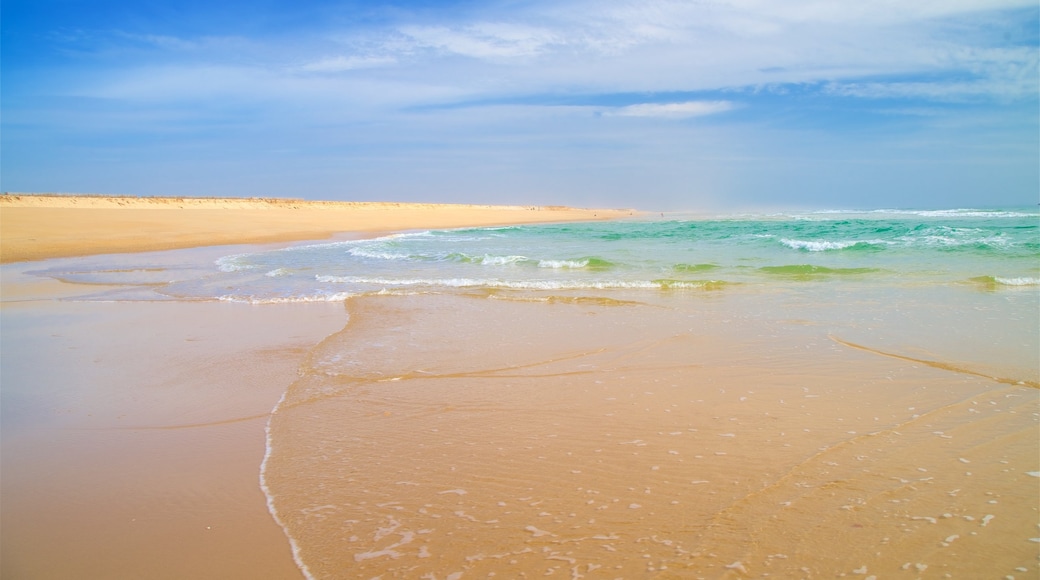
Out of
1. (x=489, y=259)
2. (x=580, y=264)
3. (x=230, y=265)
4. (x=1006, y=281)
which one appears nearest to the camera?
(x=1006, y=281)

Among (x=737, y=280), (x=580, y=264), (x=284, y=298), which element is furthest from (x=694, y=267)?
(x=284, y=298)

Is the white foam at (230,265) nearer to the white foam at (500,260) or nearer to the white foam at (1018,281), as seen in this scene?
the white foam at (500,260)

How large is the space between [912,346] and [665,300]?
Answer: 3.74 m

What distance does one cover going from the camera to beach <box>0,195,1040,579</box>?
265 cm

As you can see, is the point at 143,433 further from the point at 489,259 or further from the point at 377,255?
the point at 377,255

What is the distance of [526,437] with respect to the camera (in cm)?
389

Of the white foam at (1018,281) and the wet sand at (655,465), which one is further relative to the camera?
the white foam at (1018,281)

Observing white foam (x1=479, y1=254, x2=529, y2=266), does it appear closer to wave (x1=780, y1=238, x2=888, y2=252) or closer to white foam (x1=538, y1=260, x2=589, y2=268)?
white foam (x1=538, y1=260, x2=589, y2=268)

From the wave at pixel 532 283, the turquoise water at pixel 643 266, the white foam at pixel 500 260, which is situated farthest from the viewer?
the white foam at pixel 500 260

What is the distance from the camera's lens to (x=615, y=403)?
450 cm

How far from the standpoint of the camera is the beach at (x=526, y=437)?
2646 mm

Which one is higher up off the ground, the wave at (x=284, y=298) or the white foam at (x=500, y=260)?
the white foam at (x=500, y=260)

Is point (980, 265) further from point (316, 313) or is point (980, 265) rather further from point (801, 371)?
point (316, 313)

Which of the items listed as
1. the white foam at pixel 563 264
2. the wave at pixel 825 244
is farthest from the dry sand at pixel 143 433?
the wave at pixel 825 244
